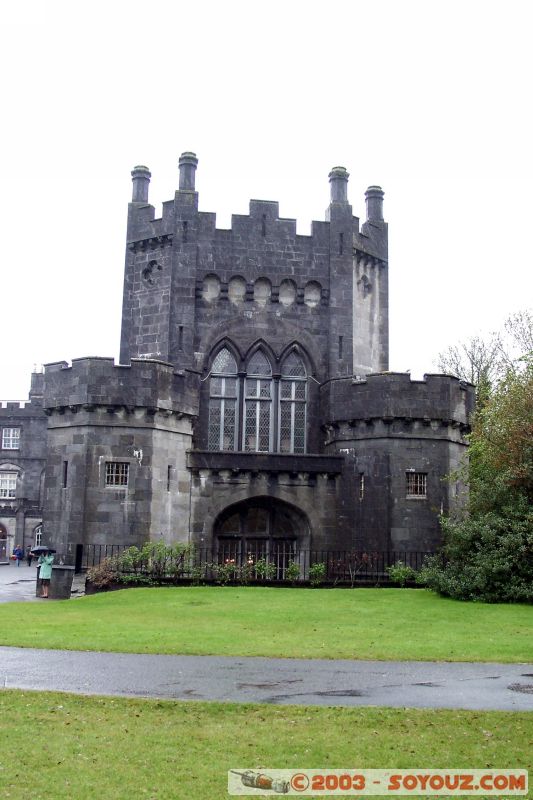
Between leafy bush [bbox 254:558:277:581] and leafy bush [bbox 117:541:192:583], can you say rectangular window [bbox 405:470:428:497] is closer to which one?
leafy bush [bbox 254:558:277:581]

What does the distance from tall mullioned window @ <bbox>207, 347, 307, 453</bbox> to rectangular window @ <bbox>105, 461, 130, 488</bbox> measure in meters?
4.67

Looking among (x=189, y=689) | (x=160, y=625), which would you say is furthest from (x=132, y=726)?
(x=160, y=625)

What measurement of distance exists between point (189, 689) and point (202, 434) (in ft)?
62.1

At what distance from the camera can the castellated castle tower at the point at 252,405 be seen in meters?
26.0

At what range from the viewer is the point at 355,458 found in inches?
1088

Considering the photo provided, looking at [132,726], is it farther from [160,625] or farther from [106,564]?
[106,564]

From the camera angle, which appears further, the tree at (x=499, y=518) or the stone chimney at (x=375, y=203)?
the stone chimney at (x=375, y=203)

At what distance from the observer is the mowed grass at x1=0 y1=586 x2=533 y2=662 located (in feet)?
46.4

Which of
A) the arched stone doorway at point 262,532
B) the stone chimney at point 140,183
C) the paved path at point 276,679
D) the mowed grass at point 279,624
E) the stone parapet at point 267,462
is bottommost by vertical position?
the paved path at point 276,679

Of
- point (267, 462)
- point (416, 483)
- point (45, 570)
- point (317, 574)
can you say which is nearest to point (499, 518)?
point (416, 483)

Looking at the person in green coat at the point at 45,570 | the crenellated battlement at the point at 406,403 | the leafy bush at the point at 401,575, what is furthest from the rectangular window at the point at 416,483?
the person in green coat at the point at 45,570

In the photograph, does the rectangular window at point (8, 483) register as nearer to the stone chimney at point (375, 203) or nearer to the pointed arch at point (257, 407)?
the pointed arch at point (257, 407)

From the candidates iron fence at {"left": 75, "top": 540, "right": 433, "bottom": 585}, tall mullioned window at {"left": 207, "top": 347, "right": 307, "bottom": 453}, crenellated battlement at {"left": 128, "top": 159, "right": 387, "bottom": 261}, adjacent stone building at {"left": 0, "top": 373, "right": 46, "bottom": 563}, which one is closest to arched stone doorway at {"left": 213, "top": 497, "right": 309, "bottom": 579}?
iron fence at {"left": 75, "top": 540, "right": 433, "bottom": 585}

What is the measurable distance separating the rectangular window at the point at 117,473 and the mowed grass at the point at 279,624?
4384 millimetres
